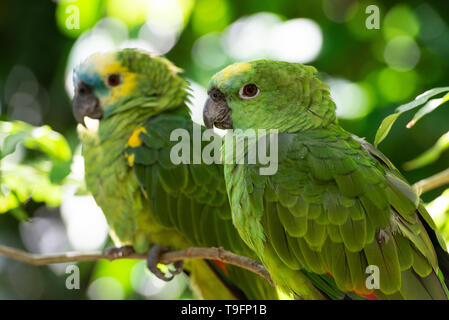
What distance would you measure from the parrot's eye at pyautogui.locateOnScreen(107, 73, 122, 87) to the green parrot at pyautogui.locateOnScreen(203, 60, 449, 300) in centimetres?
64

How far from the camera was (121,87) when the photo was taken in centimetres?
191

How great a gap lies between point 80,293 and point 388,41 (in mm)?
2061

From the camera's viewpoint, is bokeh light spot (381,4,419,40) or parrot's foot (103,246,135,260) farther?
bokeh light spot (381,4,419,40)

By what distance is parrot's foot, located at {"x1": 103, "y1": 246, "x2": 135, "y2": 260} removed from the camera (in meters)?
1.79

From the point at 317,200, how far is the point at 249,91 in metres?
0.34

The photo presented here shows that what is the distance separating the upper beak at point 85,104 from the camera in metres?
1.91

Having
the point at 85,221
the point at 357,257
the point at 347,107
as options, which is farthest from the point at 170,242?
the point at 347,107

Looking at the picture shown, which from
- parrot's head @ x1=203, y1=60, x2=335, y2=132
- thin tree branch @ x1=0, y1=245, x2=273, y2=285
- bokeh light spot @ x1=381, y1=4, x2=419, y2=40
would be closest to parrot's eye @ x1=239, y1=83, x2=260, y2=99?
parrot's head @ x1=203, y1=60, x2=335, y2=132

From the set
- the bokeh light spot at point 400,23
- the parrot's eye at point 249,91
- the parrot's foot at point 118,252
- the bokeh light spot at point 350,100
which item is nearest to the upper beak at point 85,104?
the parrot's foot at point 118,252

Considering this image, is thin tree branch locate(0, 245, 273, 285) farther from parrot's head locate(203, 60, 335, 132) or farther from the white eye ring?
the white eye ring

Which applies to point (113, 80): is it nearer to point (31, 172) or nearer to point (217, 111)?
point (31, 172)
